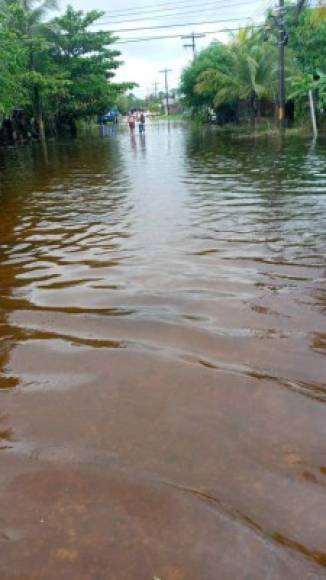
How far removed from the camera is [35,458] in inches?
A: 85.1

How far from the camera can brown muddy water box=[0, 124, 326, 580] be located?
5.51 feet

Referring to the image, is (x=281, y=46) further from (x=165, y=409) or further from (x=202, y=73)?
(x=165, y=409)

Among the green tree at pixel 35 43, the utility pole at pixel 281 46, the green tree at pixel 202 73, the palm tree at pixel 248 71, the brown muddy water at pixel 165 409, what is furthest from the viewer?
the green tree at pixel 202 73

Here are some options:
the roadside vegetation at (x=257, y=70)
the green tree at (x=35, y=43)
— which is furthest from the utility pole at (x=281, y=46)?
the green tree at (x=35, y=43)

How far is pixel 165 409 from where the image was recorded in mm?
2480

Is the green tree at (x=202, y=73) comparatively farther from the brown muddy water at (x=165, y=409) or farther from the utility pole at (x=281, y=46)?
the brown muddy water at (x=165, y=409)

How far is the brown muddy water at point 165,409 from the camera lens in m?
1.68

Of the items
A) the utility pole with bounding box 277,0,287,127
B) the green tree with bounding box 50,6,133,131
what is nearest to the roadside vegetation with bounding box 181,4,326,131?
the utility pole with bounding box 277,0,287,127

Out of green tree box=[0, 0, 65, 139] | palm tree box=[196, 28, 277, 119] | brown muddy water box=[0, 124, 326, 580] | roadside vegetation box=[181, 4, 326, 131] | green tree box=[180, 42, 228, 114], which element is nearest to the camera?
brown muddy water box=[0, 124, 326, 580]

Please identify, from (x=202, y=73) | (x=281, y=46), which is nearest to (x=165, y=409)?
(x=281, y=46)

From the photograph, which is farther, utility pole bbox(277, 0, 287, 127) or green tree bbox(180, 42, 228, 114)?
green tree bbox(180, 42, 228, 114)

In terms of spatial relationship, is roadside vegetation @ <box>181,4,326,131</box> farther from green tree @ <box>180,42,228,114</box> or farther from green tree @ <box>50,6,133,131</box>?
green tree @ <box>50,6,133,131</box>

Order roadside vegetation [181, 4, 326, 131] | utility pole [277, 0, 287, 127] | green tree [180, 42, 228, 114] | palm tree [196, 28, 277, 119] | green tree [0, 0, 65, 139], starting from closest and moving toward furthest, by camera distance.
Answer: utility pole [277, 0, 287, 127] < roadside vegetation [181, 4, 326, 131] < green tree [0, 0, 65, 139] < palm tree [196, 28, 277, 119] < green tree [180, 42, 228, 114]

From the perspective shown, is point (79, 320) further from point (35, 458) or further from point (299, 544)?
point (299, 544)
